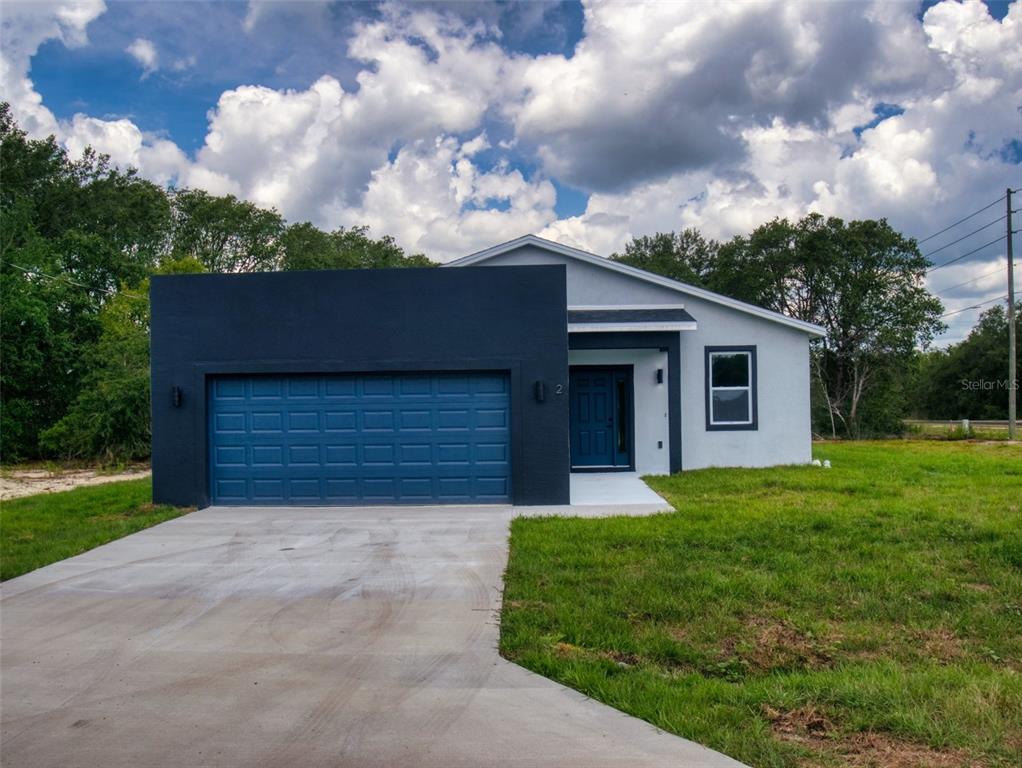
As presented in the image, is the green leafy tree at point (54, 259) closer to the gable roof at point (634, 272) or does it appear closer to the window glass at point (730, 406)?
the gable roof at point (634, 272)

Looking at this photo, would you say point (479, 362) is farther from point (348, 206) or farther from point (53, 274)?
point (53, 274)

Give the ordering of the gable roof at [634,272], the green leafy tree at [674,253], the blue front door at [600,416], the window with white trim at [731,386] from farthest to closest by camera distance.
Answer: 1. the green leafy tree at [674,253]
2. the blue front door at [600,416]
3. the window with white trim at [731,386]
4. the gable roof at [634,272]

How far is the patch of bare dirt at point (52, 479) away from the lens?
1414 centimetres

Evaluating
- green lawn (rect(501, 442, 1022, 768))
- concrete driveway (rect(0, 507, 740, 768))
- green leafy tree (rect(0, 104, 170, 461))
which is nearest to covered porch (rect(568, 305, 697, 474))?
green lawn (rect(501, 442, 1022, 768))

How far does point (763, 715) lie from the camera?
A: 3686 mm

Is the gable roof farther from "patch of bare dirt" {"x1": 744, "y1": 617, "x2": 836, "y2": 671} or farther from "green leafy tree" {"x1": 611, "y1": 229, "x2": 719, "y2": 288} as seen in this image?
"green leafy tree" {"x1": 611, "y1": 229, "x2": 719, "y2": 288}

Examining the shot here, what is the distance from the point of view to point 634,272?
14.0 m

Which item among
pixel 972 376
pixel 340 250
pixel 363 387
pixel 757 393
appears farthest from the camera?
pixel 972 376

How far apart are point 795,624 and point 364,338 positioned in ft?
24.2

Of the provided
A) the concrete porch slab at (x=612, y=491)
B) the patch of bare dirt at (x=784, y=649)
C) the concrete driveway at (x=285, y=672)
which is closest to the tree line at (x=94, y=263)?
the concrete porch slab at (x=612, y=491)

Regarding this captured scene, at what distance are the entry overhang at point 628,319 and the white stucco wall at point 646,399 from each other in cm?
77

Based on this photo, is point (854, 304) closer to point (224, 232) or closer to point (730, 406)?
point (730, 406)

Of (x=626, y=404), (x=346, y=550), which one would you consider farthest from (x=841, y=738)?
(x=626, y=404)

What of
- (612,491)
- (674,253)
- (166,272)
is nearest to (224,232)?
(166,272)
